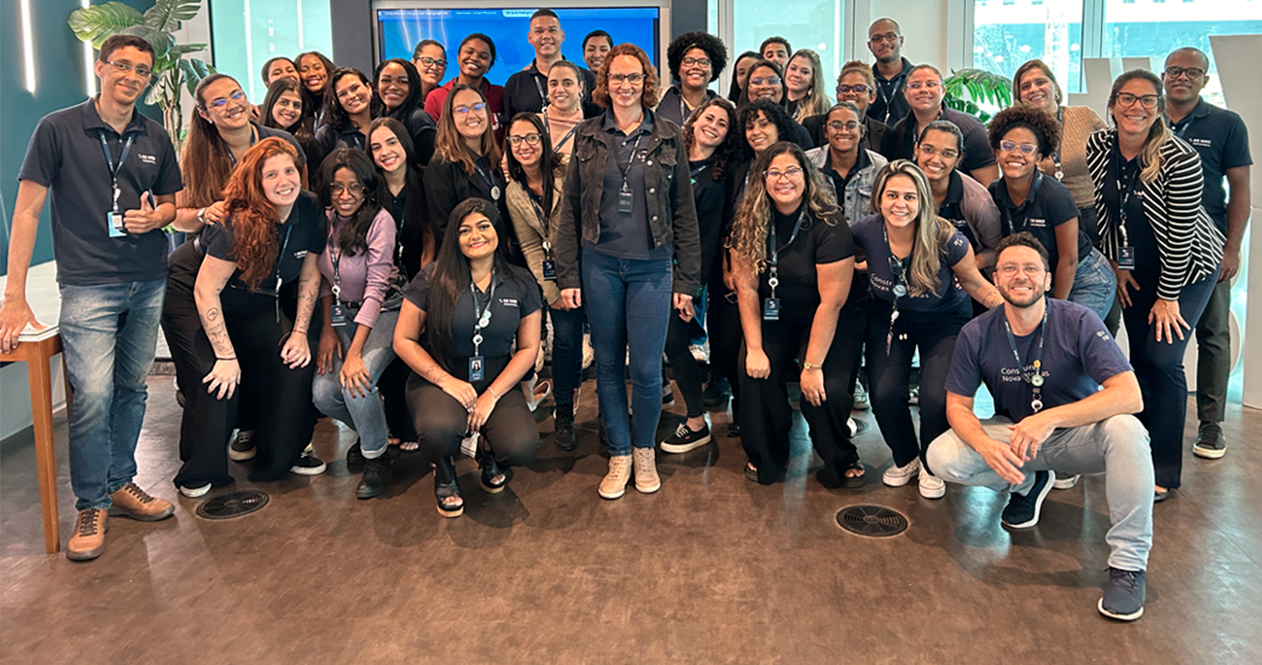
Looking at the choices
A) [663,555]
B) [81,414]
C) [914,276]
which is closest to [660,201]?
[914,276]

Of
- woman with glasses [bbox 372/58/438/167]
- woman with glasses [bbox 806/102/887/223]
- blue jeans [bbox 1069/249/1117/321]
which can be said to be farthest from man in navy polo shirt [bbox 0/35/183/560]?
blue jeans [bbox 1069/249/1117/321]

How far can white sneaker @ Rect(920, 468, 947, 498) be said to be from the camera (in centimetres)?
354

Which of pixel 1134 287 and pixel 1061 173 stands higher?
pixel 1061 173

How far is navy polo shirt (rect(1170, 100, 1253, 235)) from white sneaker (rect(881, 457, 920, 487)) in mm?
1506

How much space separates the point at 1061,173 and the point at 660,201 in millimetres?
1857

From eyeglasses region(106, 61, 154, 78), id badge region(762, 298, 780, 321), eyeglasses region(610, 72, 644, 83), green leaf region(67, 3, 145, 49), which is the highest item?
green leaf region(67, 3, 145, 49)

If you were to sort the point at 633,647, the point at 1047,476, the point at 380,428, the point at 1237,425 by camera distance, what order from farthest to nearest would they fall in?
the point at 1237,425
the point at 380,428
the point at 1047,476
the point at 633,647

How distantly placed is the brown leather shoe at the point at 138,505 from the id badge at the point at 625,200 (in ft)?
6.27

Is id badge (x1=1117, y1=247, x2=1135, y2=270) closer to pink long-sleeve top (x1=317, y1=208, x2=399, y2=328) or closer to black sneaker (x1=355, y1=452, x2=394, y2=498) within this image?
pink long-sleeve top (x1=317, y1=208, x2=399, y2=328)

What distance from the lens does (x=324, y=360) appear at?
12.2 feet

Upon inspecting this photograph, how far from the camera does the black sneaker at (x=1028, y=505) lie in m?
3.28

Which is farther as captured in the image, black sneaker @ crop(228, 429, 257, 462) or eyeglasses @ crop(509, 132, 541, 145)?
black sneaker @ crop(228, 429, 257, 462)

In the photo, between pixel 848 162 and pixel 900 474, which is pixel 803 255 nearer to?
pixel 848 162

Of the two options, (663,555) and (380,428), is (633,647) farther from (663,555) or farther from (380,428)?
(380,428)
